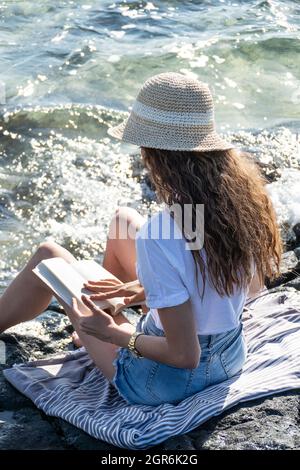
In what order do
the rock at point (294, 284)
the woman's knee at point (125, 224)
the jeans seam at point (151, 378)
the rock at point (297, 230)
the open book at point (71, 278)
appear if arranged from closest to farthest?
the jeans seam at point (151, 378)
the open book at point (71, 278)
the woman's knee at point (125, 224)
the rock at point (294, 284)
the rock at point (297, 230)

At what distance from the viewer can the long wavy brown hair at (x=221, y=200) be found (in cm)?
337

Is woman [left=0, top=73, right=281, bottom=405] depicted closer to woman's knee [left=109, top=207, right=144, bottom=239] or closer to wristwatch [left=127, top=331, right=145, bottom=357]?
wristwatch [left=127, top=331, right=145, bottom=357]

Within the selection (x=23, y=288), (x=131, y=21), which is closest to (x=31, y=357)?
(x=23, y=288)

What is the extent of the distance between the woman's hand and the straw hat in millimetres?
860

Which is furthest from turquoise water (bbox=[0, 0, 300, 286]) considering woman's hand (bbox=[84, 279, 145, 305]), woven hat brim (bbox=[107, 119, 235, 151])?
woven hat brim (bbox=[107, 119, 235, 151])

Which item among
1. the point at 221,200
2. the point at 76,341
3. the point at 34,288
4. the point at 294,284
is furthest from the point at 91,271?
the point at 294,284

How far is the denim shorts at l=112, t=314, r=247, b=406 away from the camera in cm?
374

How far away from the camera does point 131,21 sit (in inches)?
436

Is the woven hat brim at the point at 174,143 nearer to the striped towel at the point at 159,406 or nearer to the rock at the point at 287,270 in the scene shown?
the striped towel at the point at 159,406

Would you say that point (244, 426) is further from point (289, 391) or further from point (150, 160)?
point (150, 160)

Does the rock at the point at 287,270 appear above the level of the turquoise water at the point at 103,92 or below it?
above

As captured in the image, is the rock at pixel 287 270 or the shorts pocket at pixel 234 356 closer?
the shorts pocket at pixel 234 356

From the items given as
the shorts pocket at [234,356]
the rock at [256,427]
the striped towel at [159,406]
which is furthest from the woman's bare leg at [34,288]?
the rock at [256,427]

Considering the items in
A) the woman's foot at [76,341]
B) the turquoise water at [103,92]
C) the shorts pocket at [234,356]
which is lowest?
the turquoise water at [103,92]
